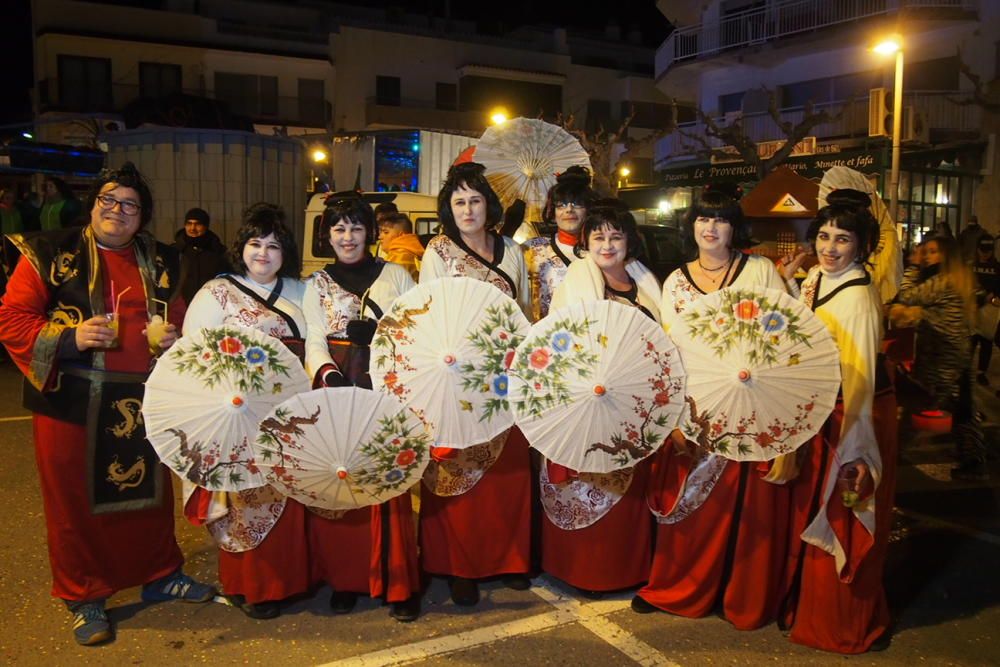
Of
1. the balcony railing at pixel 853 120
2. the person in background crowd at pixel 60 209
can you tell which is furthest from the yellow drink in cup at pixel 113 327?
the balcony railing at pixel 853 120

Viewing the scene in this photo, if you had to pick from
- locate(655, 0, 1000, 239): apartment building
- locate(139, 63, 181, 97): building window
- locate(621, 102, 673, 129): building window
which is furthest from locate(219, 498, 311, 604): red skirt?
locate(621, 102, 673, 129): building window

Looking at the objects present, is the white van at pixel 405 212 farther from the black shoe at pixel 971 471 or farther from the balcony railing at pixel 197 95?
the balcony railing at pixel 197 95

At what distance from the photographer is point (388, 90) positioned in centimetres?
3034

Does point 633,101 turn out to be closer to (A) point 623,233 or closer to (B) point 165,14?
(B) point 165,14

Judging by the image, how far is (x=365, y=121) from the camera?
3025 cm

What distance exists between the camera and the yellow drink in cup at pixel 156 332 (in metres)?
3.48

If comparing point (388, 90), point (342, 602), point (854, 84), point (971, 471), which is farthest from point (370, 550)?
point (388, 90)

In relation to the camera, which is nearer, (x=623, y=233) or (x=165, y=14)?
(x=623, y=233)

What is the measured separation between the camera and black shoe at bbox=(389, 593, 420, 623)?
371 cm

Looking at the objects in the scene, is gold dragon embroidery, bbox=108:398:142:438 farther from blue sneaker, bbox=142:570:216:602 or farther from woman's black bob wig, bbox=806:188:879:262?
woman's black bob wig, bbox=806:188:879:262

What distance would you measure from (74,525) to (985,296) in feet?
23.6

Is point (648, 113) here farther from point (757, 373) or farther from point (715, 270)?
point (757, 373)

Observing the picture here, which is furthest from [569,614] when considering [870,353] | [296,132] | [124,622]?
[296,132]

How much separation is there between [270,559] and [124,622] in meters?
0.71
